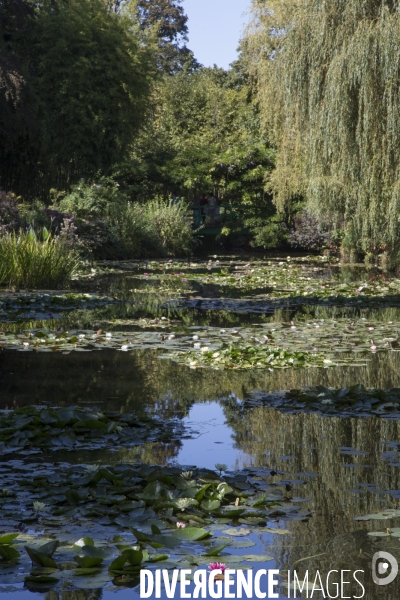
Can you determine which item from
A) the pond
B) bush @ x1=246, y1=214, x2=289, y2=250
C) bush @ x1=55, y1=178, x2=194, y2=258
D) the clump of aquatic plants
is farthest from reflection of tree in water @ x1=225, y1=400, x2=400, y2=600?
bush @ x1=246, y1=214, x2=289, y2=250

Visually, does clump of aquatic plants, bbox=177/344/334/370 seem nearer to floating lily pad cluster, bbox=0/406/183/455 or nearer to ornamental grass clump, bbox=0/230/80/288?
floating lily pad cluster, bbox=0/406/183/455

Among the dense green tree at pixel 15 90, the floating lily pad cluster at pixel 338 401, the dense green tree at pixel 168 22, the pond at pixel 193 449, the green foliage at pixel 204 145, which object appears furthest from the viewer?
the dense green tree at pixel 168 22

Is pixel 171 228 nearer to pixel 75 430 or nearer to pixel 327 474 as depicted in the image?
pixel 75 430

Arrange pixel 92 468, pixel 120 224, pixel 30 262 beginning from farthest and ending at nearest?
pixel 120 224
pixel 30 262
pixel 92 468

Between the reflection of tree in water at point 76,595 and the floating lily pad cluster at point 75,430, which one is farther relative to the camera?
the floating lily pad cluster at point 75,430

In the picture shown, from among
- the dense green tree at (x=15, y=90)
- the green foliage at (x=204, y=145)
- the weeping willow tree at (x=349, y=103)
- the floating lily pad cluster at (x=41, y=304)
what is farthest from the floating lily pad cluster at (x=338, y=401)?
the green foliage at (x=204, y=145)

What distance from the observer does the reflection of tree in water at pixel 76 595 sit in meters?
2.44

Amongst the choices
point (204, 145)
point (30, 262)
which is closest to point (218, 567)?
point (30, 262)

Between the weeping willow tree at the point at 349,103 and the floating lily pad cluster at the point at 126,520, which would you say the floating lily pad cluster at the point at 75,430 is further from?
the weeping willow tree at the point at 349,103

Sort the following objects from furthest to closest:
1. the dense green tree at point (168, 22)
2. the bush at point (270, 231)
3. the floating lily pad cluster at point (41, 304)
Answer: the dense green tree at point (168, 22) → the bush at point (270, 231) → the floating lily pad cluster at point (41, 304)

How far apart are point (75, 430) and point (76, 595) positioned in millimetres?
1951

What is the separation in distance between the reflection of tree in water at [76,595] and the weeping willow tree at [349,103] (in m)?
10.6

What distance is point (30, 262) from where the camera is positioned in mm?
12305

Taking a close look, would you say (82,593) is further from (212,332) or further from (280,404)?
(212,332)
